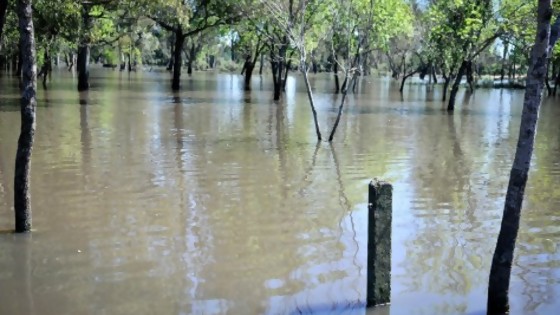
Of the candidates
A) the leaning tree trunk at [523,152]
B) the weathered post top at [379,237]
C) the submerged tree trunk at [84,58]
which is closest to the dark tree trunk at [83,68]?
the submerged tree trunk at [84,58]

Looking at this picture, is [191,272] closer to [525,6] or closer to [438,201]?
[438,201]

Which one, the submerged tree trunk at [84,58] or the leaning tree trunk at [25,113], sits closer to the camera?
the leaning tree trunk at [25,113]

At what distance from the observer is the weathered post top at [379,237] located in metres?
5.90

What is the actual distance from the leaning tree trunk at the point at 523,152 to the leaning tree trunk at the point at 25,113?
5.81 meters

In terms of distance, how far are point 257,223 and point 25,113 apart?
368cm

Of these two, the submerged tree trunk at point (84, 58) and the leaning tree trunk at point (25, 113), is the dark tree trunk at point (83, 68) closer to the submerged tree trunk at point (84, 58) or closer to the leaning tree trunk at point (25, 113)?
the submerged tree trunk at point (84, 58)

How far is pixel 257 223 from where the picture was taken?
31.1ft

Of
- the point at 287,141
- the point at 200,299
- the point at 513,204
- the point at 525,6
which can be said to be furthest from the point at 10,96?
the point at 513,204

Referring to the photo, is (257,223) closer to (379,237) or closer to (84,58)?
(379,237)

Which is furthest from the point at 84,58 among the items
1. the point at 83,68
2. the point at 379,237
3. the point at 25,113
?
the point at 379,237

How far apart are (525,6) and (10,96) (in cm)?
2488

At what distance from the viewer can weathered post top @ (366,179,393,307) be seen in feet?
19.4

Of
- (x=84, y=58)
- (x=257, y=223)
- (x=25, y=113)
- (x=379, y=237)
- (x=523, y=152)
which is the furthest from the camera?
(x=84, y=58)

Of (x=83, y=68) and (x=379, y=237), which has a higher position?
(x=83, y=68)
